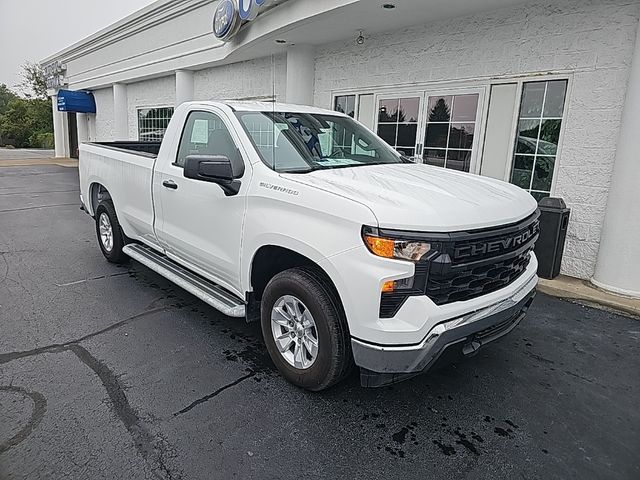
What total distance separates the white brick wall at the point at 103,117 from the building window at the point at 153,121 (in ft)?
11.3

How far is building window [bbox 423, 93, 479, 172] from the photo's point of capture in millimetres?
7133

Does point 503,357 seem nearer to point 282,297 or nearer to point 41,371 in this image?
point 282,297

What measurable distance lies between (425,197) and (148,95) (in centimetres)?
1641

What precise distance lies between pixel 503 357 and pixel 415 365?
164 cm

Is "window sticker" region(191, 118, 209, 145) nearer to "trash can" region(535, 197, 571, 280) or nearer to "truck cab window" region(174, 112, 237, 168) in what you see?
"truck cab window" region(174, 112, 237, 168)

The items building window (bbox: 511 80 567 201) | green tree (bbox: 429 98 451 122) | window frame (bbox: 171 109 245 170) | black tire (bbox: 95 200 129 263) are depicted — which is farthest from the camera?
green tree (bbox: 429 98 451 122)

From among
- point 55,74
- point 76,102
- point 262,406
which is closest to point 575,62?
point 262,406

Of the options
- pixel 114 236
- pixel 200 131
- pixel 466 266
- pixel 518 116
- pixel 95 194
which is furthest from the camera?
pixel 518 116

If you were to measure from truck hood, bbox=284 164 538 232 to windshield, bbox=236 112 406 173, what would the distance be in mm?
251

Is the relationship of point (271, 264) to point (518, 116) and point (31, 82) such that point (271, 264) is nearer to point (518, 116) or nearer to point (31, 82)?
point (518, 116)

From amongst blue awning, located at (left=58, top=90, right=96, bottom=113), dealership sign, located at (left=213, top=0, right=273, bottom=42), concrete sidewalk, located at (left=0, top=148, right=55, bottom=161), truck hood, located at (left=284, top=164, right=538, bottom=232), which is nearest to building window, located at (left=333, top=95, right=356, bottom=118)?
dealership sign, located at (left=213, top=0, right=273, bottom=42)

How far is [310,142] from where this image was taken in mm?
3832

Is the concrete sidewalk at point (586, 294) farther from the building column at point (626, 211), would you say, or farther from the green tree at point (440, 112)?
the green tree at point (440, 112)

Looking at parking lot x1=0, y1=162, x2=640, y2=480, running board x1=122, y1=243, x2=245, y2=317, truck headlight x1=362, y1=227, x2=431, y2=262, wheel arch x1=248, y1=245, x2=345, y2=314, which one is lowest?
parking lot x1=0, y1=162, x2=640, y2=480
